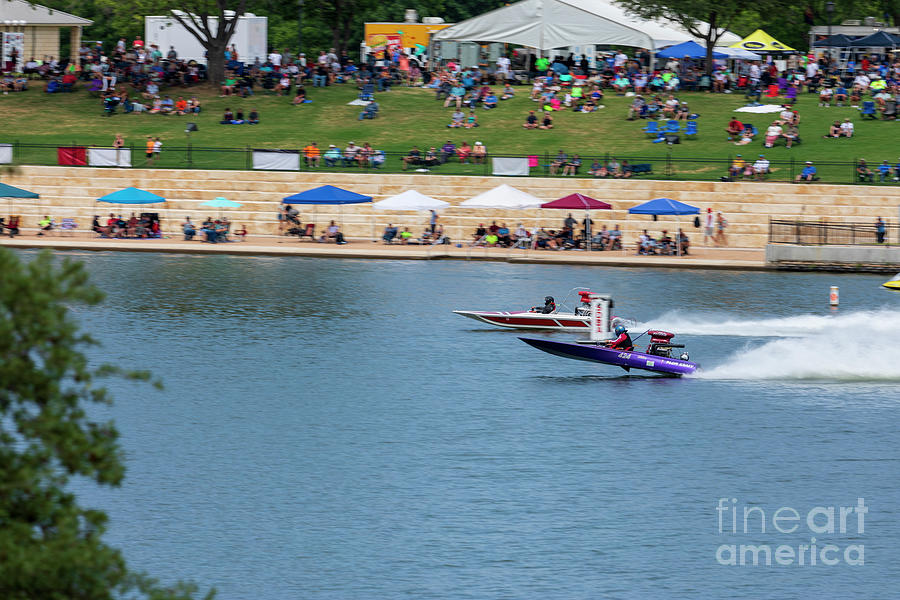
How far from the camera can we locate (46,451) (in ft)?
38.6

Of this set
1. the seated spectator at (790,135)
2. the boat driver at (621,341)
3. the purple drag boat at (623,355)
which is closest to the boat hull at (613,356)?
the purple drag boat at (623,355)

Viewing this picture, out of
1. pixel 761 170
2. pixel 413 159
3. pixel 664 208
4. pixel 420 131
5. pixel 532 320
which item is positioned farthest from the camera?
pixel 420 131

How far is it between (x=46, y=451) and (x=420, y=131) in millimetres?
57389

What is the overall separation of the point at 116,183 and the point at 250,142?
8241 millimetres

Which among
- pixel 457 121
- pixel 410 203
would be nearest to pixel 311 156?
pixel 410 203

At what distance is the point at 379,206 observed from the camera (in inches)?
2191

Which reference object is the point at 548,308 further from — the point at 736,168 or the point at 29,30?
the point at 29,30

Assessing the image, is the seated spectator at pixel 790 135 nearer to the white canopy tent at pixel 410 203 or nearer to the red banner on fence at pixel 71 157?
the white canopy tent at pixel 410 203

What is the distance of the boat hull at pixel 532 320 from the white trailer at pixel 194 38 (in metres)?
45.3

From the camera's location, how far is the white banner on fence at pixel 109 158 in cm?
6212

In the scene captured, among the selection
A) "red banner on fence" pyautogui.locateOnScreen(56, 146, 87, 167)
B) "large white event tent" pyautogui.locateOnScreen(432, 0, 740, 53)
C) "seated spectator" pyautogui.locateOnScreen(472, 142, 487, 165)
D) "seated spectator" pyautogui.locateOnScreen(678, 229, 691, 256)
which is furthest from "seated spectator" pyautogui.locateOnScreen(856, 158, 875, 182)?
"red banner on fence" pyautogui.locateOnScreen(56, 146, 87, 167)

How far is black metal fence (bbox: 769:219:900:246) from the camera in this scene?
5575cm

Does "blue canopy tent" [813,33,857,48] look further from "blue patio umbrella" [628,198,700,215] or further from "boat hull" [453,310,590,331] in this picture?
"boat hull" [453,310,590,331]

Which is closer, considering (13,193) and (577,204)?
(577,204)
